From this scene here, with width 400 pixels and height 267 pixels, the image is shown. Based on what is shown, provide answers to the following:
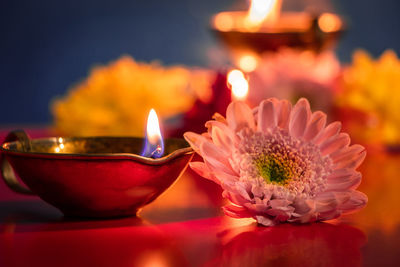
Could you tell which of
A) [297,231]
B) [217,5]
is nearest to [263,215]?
[297,231]

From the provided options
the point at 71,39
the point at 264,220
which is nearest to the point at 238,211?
the point at 264,220

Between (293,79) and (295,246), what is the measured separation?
2.03 feet

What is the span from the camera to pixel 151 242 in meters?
0.39

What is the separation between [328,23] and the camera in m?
0.96

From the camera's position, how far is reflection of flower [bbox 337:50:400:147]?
3.23 ft

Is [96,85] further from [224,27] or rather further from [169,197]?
[169,197]

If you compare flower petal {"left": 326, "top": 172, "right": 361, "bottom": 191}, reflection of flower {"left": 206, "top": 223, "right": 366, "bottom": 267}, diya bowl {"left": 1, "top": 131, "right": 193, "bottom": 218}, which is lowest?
reflection of flower {"left": 206, "top": 223, "right": 366, "bottom": 267}

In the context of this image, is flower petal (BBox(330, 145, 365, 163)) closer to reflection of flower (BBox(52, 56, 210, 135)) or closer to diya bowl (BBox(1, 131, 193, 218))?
diya bowl (BBox(1, 131, 193, 218))

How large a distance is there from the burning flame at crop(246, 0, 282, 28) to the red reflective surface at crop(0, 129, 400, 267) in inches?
19.9

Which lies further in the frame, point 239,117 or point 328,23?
point 328,23

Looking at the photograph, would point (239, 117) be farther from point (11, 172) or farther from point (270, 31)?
point (270, 31)

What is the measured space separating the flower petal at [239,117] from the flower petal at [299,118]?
3 cm

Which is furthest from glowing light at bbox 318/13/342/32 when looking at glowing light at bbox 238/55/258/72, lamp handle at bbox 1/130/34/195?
lamp handle at bbox 1/130/34/195

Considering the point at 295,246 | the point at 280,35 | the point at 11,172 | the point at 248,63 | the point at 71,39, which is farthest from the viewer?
the point at 71,39
